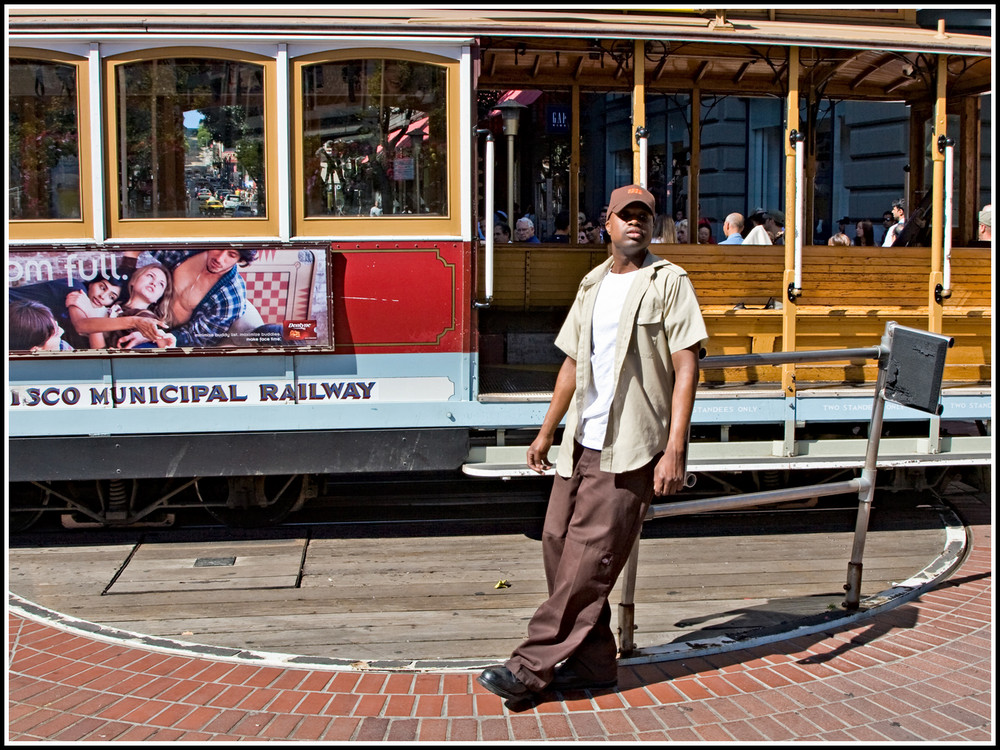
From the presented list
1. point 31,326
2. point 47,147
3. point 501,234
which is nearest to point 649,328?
point 31,326

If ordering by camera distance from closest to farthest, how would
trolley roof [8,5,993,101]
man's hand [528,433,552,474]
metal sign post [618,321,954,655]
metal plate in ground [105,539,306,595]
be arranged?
1. man's hand [528,433,552,474]
2. metal sign post [618,321,954,655]
3. metal plate in ground [105,539,306,595]
4. trolley roof [8,5,993,101]

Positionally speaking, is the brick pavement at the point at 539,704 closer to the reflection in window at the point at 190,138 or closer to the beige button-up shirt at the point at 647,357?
the beige button-up shirt at the point at 647,357

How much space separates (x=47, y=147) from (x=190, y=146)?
82cm

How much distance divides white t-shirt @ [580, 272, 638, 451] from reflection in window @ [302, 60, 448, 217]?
2.46 m

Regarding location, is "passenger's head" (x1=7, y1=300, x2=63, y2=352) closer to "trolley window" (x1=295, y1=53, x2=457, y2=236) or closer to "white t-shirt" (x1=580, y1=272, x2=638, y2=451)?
"trolley window" (x1=295, y1=53, x2=457, y2=236)

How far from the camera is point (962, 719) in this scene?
3973 mm

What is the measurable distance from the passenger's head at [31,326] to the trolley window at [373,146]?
153cm

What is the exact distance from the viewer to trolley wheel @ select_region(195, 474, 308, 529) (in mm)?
6668

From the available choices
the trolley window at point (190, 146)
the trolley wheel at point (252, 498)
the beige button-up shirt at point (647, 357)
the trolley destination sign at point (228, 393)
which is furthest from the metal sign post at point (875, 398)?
the trolley window at point (190, 146)

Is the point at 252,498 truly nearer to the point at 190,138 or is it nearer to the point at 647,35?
the point at 190,138

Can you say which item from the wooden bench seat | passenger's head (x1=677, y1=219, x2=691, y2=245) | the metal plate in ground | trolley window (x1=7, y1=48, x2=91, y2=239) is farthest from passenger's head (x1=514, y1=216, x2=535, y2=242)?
trolley window (x1=7, y1=48, x2=91, y2=239)

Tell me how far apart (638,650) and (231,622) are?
203 centimetres

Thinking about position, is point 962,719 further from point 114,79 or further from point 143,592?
point 114,79

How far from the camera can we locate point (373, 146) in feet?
20.5
